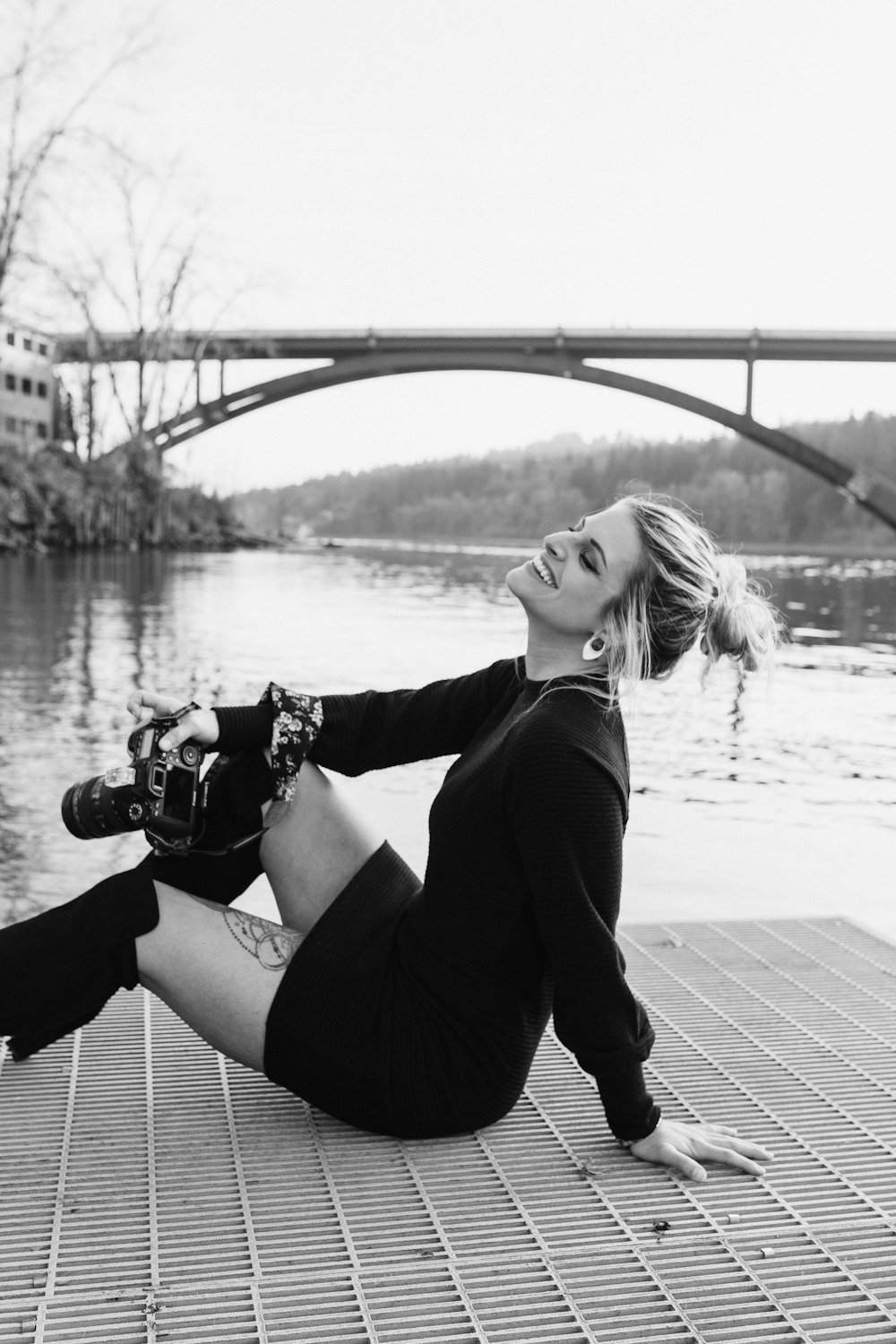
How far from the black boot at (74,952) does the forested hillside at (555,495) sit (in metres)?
33.8

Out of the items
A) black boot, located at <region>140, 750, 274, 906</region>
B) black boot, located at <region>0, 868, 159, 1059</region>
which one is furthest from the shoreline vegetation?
black boot, located at <region>0, 868, 159, 1059</region>

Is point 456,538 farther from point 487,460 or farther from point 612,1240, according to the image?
point 612,1240

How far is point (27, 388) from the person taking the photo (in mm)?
31922

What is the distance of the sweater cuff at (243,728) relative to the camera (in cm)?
170

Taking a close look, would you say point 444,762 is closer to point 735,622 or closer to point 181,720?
point 181,720

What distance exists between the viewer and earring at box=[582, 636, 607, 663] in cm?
154

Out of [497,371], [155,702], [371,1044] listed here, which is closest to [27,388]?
[497,371]

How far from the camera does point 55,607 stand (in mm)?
10156

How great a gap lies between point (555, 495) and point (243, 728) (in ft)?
149

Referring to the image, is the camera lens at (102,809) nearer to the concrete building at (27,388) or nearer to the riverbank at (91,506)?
the riverbank at (91,506)

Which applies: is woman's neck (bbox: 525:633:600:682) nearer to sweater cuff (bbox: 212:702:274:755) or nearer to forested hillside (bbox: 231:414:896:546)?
sweater cuff (bbox: 212:702:274:755)

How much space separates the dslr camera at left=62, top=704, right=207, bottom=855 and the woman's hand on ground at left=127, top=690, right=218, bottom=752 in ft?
0.03

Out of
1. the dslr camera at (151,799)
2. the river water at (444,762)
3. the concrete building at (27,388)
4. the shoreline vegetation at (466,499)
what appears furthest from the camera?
the concrete building at (27,388)

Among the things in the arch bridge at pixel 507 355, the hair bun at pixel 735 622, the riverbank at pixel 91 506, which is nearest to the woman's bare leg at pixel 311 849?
the hair bun at pixel 735 622
